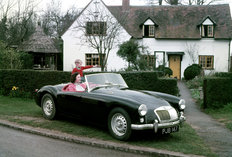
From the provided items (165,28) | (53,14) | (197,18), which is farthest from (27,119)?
(53,14)

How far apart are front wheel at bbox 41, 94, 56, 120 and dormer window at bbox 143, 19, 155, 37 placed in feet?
66.4

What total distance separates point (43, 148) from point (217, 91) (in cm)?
831

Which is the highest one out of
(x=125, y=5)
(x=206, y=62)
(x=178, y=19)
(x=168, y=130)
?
(x=125, y=5)

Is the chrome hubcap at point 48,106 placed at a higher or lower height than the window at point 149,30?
lower

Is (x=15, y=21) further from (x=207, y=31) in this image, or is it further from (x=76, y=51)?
(x=207, y=31)

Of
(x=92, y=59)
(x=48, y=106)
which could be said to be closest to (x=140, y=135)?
(x=48, y=106)

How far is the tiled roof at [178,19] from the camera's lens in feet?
88.8

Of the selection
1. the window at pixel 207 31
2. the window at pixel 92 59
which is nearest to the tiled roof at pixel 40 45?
the window at pixel 92 59

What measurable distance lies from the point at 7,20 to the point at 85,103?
549 inches

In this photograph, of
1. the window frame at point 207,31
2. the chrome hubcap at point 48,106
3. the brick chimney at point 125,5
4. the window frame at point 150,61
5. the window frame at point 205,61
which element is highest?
the brick chimney at point 125,5

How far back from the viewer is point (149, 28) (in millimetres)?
27500

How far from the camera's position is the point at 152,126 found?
5797 millimetres

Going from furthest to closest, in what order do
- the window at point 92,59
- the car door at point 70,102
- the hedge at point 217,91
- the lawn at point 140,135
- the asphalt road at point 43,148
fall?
the window at point 92,59
the hedge at point 217,91
the car door at point 70,102
the lawn at point 140,135
the asphalt road at point 43,148

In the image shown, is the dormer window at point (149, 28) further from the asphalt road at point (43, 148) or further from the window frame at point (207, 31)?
the asphalt road at point (43, 148)
